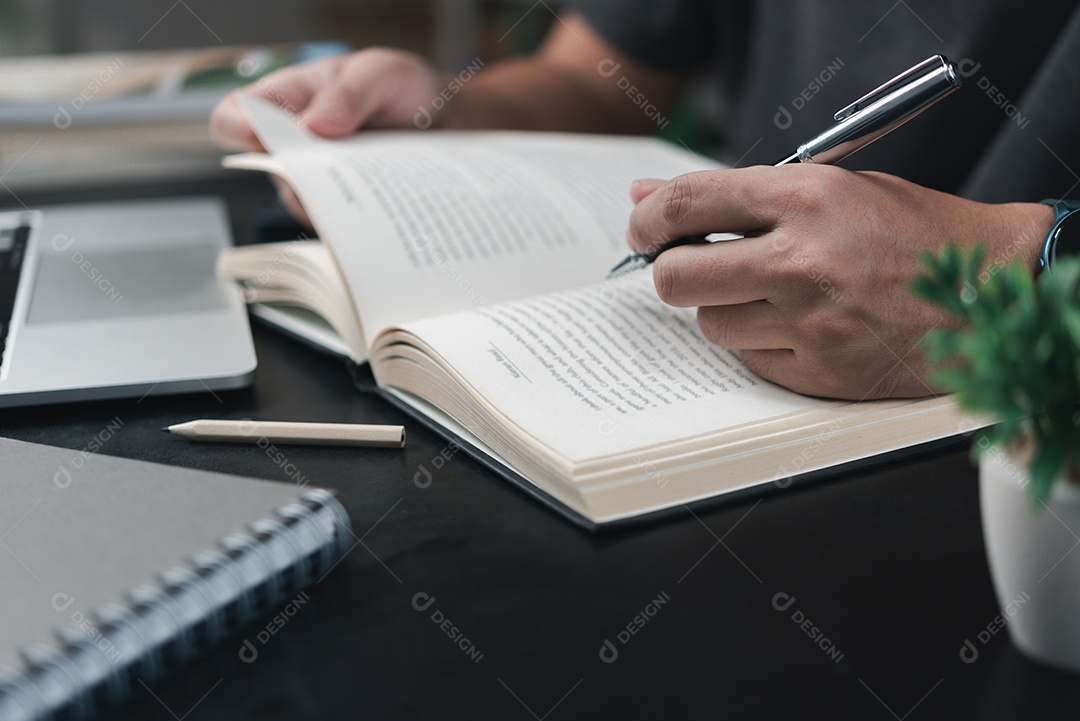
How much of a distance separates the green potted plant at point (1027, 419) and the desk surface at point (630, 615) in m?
0.03

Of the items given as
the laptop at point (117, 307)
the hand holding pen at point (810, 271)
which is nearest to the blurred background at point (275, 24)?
the laptop at point (117, 307)

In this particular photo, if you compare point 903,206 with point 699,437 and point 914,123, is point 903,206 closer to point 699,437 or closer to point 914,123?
point 699,437

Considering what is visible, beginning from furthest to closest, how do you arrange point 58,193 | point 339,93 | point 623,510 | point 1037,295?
point 58,193
point 339,93
point 623,510
point 1037,295

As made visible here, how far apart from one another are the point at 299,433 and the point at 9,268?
15.6 inches

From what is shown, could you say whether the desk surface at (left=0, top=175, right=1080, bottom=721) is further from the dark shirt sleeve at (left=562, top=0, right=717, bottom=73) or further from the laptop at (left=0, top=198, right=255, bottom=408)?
the dark shirt sleeve at (left=562, top=0, right=717, bottom=73)

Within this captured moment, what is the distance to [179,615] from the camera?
354mm

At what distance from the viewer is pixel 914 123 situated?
3.28ft

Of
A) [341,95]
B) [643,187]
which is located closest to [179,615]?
[643,187]

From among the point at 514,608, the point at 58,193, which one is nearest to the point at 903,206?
the point at 514,608

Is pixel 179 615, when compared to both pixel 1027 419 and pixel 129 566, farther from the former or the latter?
pixel 1027 419

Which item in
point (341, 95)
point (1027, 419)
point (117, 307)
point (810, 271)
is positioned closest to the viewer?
point (1027, 419)

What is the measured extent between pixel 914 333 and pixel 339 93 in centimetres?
61

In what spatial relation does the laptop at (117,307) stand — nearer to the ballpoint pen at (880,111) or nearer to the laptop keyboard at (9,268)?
the laptop keyboard at (9,268)

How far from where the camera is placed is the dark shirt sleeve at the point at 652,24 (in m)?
1.28
